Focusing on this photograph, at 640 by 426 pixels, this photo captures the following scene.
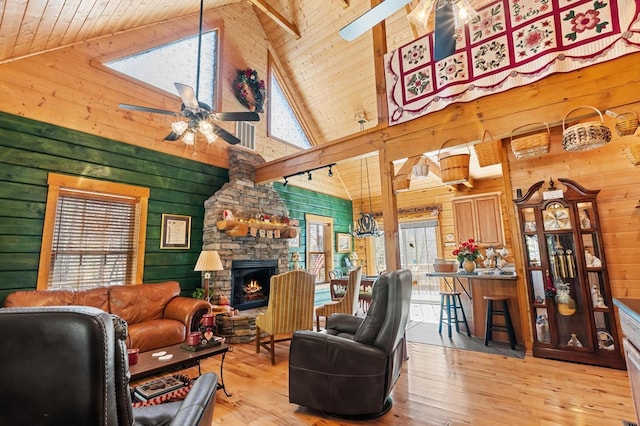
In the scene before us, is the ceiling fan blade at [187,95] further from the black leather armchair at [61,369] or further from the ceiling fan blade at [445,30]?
the black leather armchair at [61,369]

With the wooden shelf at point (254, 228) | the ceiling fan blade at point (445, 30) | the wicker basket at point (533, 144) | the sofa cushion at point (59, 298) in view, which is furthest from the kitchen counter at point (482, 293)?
the sofa cushion at point (59, 298)

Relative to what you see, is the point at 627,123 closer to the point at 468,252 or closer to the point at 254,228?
the point at 468,252


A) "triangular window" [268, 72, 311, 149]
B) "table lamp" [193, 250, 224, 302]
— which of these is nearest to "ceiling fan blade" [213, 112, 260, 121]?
"table lamp" [193, 250, 224, 302]

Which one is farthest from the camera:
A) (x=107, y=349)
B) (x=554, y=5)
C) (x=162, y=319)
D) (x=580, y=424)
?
(x=162, y=319)

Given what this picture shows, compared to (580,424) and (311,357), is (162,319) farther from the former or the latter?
(580,424)

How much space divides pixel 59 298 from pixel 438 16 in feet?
15.3

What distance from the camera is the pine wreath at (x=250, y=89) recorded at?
243 inches

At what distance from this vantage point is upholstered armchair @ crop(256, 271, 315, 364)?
3.74 m

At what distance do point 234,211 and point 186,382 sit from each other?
314cm

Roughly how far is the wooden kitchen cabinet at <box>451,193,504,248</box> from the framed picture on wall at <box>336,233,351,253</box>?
2.95 meters

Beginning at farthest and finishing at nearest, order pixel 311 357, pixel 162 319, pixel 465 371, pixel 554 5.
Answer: pixel 162 319 → pixel 465 371 → pixel 554 5 → pixel 311 357

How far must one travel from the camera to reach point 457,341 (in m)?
4.33

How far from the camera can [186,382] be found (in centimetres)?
259

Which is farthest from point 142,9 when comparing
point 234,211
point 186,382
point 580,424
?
point 580,424
